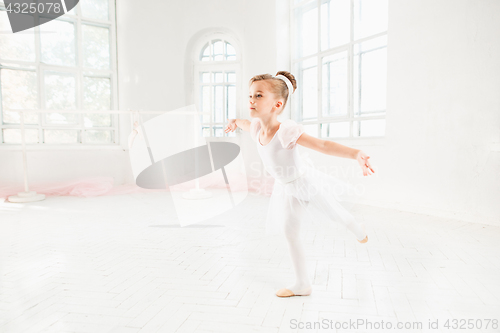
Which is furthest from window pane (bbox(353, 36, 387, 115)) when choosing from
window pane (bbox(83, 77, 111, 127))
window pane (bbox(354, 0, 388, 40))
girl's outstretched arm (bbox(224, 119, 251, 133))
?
window pane (bbox(83, 77, 111, 127))

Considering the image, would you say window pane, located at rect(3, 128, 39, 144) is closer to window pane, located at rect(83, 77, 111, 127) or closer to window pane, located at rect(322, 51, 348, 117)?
window pane, located at rect(83, 77, 111, 127)

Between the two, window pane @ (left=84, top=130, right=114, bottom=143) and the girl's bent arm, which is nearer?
the girl's bent arm

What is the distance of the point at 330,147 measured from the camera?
1.73m

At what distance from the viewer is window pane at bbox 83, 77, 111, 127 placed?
6.96 m

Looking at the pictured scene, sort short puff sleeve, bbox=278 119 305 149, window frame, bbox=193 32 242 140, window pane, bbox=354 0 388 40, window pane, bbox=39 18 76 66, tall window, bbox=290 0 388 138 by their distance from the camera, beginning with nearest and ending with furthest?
short puff sleeve, bbox=278 119 305 149 → window pane, bbox=354 0 388 40 → tall window, bbox=290 0 388 138 → window pane, bbox=39 18 76 66 → window frame, bbox=193 32 242 140

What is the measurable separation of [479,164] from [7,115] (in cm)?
782

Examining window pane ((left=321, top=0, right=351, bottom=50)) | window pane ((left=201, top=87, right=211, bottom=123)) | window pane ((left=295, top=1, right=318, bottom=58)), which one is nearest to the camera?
window pane ((left=321, top=0, right=351, bottom=50))

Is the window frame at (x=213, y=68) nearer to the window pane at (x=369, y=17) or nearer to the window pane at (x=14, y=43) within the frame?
the window pane at (x=369, y=17)

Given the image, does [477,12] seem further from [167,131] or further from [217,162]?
[167,131]

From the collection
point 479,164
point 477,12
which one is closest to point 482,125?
point 479,164

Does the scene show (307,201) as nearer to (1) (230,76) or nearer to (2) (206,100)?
(1) (230,76)

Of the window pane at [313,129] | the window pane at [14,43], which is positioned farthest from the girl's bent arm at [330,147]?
the window pane at [14,43]

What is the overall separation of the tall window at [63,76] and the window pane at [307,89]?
406 cm

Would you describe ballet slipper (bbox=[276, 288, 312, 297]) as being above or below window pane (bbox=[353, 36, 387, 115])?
below
